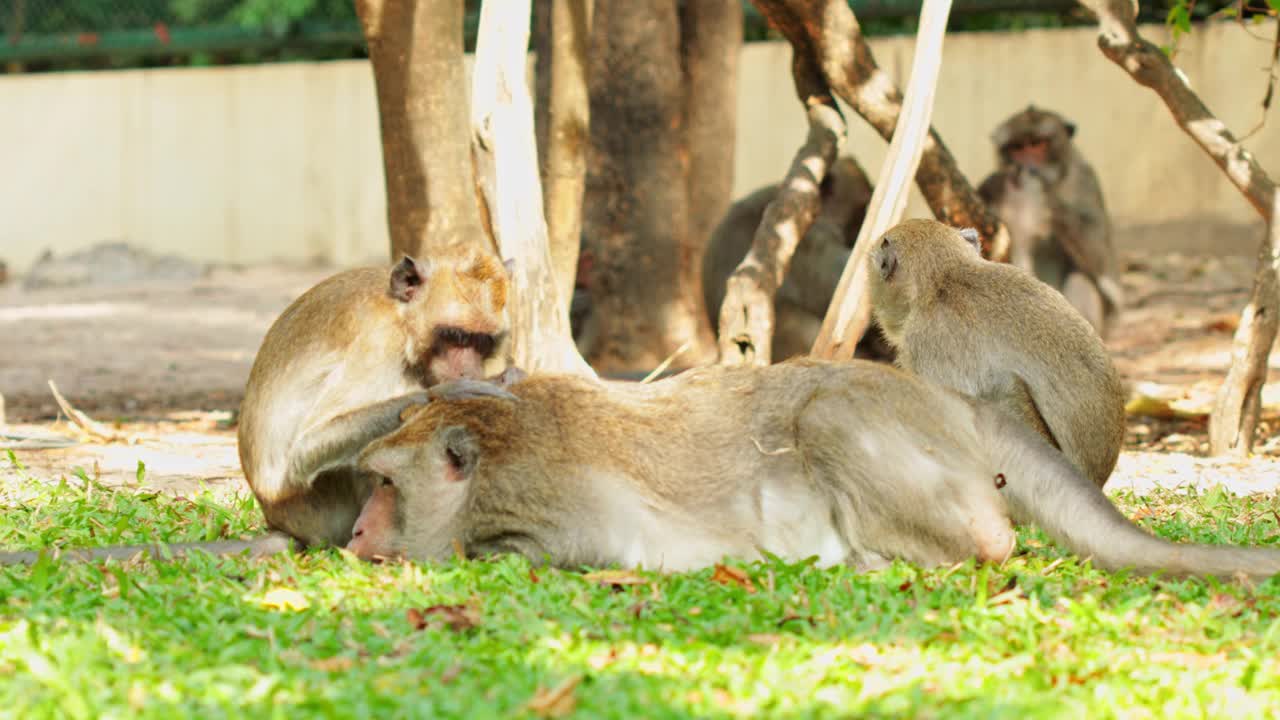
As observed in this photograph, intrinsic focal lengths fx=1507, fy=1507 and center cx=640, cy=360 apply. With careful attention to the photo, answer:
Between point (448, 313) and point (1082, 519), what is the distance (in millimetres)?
1842

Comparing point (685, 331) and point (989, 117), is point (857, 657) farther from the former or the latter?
point (989, 117)

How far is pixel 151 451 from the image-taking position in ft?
20.1

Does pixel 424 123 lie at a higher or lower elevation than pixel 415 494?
higher

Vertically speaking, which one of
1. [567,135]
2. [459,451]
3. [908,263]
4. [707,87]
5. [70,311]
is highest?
[707,87]

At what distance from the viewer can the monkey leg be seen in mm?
8758

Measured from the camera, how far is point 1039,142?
8953 mm

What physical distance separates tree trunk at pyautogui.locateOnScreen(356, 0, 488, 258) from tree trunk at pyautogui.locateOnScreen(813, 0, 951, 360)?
1769mm

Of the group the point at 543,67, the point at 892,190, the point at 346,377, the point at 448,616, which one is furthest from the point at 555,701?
the point at 543,67

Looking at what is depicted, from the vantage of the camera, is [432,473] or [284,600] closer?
[284,600]

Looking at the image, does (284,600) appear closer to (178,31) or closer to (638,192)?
(638,192)

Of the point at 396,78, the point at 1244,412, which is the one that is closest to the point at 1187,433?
the point at 1244,412

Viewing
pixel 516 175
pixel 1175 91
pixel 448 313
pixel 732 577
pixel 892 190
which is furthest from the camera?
pixel 1175 91

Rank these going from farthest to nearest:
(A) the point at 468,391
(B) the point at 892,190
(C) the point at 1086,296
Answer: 1. (C) the point at 1086,296
2. (B) the point at 892,190
3. (A) the point at 468,391

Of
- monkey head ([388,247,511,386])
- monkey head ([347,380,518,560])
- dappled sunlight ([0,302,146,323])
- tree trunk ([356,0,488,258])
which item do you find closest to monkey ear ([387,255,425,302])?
monkey head ([388,247,511,386])
